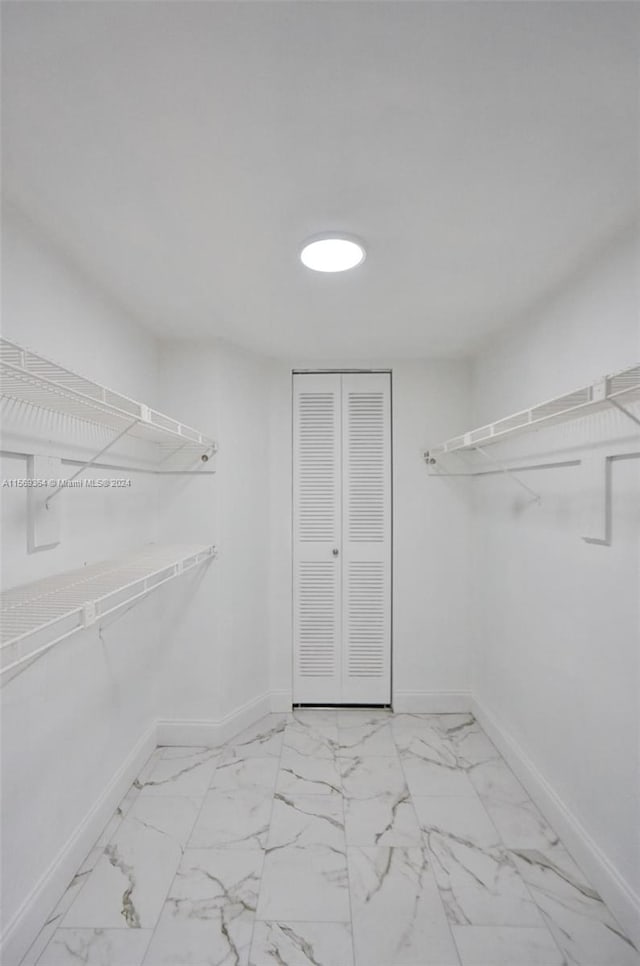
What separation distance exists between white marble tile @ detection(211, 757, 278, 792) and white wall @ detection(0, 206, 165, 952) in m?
0.47

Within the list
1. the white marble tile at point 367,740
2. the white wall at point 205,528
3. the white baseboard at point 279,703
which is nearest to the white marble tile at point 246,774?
the white wall at point 205,528

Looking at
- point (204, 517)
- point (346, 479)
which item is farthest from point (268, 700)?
point (346, 479)

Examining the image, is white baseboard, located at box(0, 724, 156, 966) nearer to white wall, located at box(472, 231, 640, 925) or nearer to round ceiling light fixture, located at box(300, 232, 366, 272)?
white wall, located at box(472, 231, 640, 925)

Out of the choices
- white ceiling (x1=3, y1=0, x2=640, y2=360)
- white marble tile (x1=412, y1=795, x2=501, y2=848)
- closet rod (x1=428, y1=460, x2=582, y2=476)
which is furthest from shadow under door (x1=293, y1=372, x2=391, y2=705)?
white ceiling (x1=3, y1=0, x2=640, y2=360)

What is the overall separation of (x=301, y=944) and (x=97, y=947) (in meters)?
0.64

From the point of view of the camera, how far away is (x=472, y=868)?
1718 mm

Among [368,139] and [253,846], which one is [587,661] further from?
[368,139]

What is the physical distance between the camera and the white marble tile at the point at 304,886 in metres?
1.53

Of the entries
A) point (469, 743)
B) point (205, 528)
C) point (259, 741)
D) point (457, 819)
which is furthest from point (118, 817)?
point (469, 743)

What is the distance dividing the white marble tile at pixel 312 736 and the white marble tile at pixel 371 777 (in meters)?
0.14

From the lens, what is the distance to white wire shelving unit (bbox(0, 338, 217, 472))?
3.43 ft

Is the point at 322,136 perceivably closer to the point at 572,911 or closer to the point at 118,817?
the point at 572,911

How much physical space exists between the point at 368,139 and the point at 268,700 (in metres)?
2.96

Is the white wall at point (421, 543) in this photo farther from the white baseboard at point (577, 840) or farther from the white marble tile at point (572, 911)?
the white marble tile at point (572, 911)
